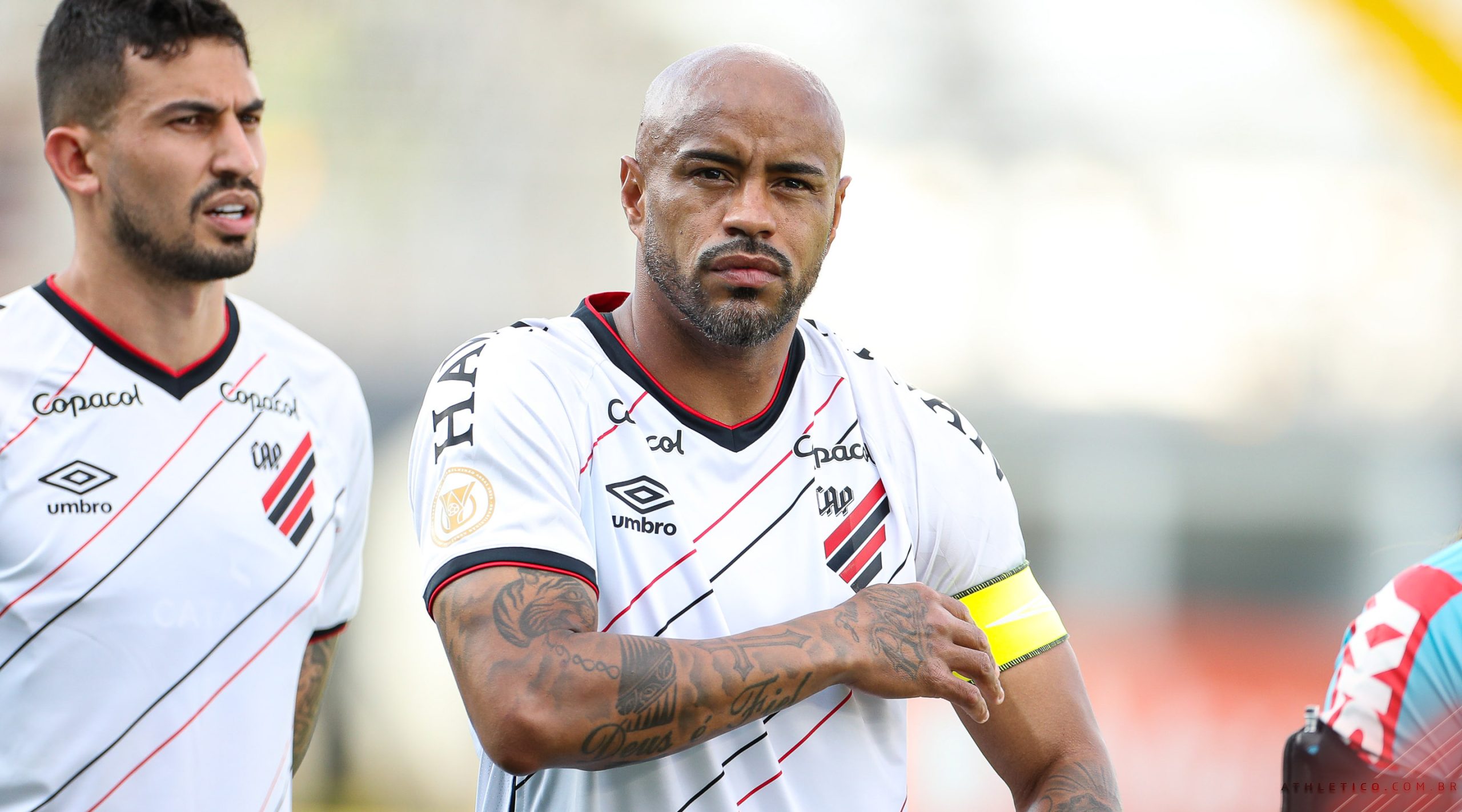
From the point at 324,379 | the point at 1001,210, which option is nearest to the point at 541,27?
the point at 1001,210

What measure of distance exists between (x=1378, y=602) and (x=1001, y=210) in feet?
12.7

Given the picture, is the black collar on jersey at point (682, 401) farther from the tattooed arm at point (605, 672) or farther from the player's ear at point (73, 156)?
the player's ear at point (73, 156)

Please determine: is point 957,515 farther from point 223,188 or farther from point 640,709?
point 223,188

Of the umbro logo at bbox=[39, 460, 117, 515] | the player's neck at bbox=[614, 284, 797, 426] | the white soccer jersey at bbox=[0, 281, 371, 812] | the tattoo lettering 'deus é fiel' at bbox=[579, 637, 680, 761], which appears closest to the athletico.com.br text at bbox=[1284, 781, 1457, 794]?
the tattoo lettering 'deus é fiel' at bbox=[579, 637, 680, 761]

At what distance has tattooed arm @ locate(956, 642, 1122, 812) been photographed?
6.20 ft

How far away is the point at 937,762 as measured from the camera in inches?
187

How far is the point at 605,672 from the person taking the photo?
Answer: 156 cm

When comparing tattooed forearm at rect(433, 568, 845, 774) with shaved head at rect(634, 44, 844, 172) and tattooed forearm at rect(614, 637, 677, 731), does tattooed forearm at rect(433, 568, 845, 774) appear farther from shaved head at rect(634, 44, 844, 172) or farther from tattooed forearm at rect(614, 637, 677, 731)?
shaved head at rect(634, 44, 844, 172)

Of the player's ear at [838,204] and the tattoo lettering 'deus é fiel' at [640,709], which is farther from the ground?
the player's ear at [838,204]

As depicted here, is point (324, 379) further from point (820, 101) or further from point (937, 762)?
point (937, 762)

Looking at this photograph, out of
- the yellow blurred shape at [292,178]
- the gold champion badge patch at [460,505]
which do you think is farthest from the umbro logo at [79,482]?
the yellow blurred shape at [292,178]

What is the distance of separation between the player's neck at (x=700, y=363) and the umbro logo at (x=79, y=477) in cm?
112

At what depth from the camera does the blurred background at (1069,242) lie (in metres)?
5.20

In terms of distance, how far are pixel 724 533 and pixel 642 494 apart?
0.45ft
